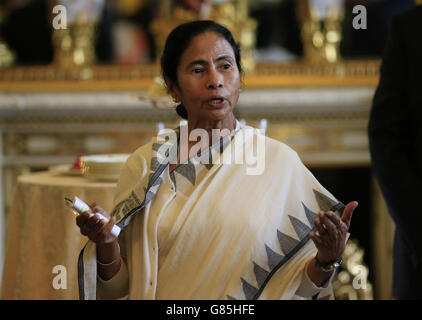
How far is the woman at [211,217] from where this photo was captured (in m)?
1.28

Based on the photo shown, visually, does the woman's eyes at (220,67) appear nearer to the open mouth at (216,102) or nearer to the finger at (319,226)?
the open mouth at (216,102)

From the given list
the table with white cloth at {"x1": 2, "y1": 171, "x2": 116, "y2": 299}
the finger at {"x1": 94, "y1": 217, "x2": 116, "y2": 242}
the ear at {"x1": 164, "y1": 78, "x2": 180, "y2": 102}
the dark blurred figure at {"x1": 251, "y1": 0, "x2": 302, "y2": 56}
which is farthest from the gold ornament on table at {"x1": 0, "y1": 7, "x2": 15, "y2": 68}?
the finger at {"x1": 94, "y1": 217, "x2": 116, "y2": 242}

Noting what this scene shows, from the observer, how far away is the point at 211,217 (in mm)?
1306

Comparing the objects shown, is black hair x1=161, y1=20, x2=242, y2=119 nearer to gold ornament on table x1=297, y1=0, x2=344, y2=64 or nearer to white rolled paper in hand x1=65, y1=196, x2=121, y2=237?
white rolled paper in hand x1=65, y1=196, x2=121, y2=237

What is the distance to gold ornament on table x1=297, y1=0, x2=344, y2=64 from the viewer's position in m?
3.78

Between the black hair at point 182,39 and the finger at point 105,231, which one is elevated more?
the black hair at point 182,39

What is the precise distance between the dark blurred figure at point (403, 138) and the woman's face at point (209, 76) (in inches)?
17.0

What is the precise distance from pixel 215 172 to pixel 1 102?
9.04 ft

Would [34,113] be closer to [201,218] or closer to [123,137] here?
[123,137]

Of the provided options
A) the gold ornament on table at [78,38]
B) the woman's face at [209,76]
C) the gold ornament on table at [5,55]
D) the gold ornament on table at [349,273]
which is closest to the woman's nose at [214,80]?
the woman's face at [209,76]

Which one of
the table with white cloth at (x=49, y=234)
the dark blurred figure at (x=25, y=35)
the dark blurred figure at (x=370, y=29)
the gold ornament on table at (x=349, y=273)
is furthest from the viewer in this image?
the dark blurred figure at (x=25, y=35)

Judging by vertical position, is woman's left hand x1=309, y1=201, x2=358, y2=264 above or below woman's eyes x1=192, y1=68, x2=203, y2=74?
below
